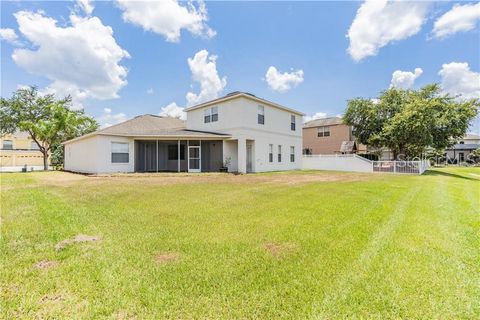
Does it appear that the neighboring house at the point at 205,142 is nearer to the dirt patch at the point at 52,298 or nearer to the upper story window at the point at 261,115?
the upper story window at the point at 261,115

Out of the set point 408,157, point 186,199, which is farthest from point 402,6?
point 408,157

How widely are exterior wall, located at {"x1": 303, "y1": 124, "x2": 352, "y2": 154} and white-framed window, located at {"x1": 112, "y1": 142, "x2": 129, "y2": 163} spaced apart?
25.4 meters

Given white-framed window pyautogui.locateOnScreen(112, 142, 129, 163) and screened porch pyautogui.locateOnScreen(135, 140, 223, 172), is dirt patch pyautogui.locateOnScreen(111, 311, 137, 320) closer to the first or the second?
screened porch pyautogui.locateOnScreen(135, 140, 223, 172)

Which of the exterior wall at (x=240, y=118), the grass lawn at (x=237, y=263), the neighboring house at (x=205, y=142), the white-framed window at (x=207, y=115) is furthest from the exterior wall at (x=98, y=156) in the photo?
the grass lawn at (x=237, y=263)

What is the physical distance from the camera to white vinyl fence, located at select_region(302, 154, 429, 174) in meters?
20.4

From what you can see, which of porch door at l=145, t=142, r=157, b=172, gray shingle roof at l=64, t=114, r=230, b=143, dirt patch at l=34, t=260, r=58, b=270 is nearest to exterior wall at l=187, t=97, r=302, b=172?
gray shingle roof at l=64, t=114, r=230, b=143

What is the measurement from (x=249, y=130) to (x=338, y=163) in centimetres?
1120

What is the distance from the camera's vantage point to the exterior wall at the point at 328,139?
32.2 meters

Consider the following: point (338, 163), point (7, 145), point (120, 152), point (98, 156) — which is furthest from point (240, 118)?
point (7, 145)

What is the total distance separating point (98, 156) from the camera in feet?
54.6

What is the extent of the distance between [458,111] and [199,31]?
2472 cm

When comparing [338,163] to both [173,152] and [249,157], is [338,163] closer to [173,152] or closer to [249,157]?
[249,157]

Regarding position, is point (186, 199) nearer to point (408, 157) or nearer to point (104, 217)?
point (104, 217)

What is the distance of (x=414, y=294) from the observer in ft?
8.52
